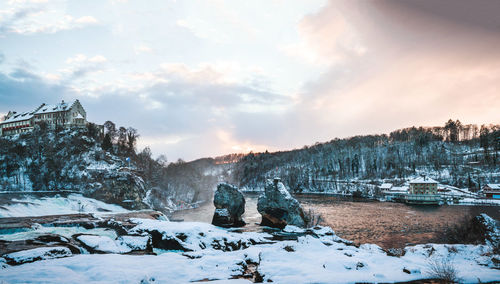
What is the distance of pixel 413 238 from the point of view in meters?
37.8

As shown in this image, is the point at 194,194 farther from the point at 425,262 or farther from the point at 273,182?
the point at 425,262

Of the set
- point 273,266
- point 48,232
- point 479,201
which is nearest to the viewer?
point 273,266

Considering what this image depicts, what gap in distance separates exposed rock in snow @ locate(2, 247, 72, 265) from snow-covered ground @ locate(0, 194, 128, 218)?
81.4 ft

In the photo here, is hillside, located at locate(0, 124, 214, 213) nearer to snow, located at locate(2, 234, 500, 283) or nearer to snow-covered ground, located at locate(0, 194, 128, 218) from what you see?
snow-covered ground, located at locate(0, 194, 128, 218)

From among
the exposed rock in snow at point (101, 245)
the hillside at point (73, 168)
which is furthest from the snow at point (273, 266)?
the hillside at point (73, 168)

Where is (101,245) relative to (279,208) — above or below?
above

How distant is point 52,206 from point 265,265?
144 ft

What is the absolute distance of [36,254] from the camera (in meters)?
16.7

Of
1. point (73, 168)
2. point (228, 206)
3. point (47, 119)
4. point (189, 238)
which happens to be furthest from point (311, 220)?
point (47, 119)

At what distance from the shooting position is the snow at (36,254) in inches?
632

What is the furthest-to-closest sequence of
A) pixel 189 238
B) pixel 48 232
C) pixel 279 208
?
pixel 279 208
pixel 189 238
pixel 48 232

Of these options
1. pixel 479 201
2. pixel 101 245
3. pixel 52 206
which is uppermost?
pixel 101 245

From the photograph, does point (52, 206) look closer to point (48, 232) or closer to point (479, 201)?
point (48, 232)

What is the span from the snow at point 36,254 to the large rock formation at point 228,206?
27.0 meters
